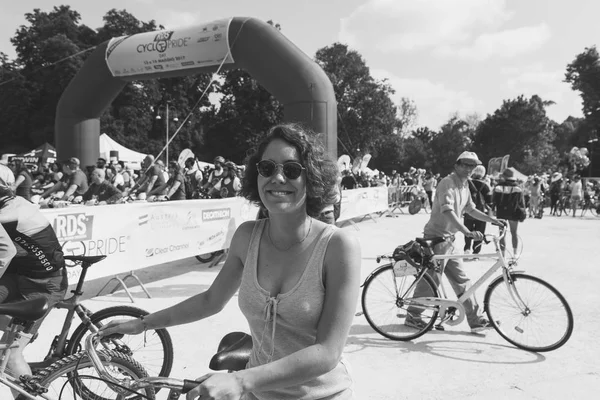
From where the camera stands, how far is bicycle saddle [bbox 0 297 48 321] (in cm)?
245

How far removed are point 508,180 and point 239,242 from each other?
8385 millimetres

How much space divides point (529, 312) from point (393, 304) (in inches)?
49.7

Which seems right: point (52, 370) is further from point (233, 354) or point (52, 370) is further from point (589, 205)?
point (589, 205)

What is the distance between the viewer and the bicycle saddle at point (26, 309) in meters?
2.45

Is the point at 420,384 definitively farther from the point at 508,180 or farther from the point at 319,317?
the point at 508,180

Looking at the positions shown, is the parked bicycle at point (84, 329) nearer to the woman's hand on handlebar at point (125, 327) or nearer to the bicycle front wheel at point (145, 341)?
the bicycle front wheel at point (145, 341)

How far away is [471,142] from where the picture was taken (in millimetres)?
62344

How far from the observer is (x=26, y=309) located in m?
2.50

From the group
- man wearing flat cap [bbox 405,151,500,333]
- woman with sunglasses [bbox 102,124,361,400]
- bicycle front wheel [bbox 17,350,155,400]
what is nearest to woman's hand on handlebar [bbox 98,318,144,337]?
woman with sunglasses [bbox 102,124,361,400]

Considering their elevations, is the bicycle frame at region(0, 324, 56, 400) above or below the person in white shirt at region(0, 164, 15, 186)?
below

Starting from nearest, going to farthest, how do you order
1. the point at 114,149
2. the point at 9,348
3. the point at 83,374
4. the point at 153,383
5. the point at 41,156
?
the point at 153,383 → the point at 83,374 → the point at 9,348 → the point at 114,149 → the point at 41,156

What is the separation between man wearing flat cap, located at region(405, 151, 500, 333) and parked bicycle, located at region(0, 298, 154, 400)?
9.79ft

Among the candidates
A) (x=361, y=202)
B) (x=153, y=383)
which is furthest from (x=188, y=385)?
(x=361, y=202)

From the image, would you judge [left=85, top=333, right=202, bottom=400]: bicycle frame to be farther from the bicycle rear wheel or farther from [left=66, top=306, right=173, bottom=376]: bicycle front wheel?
the bicycle rear wheel
